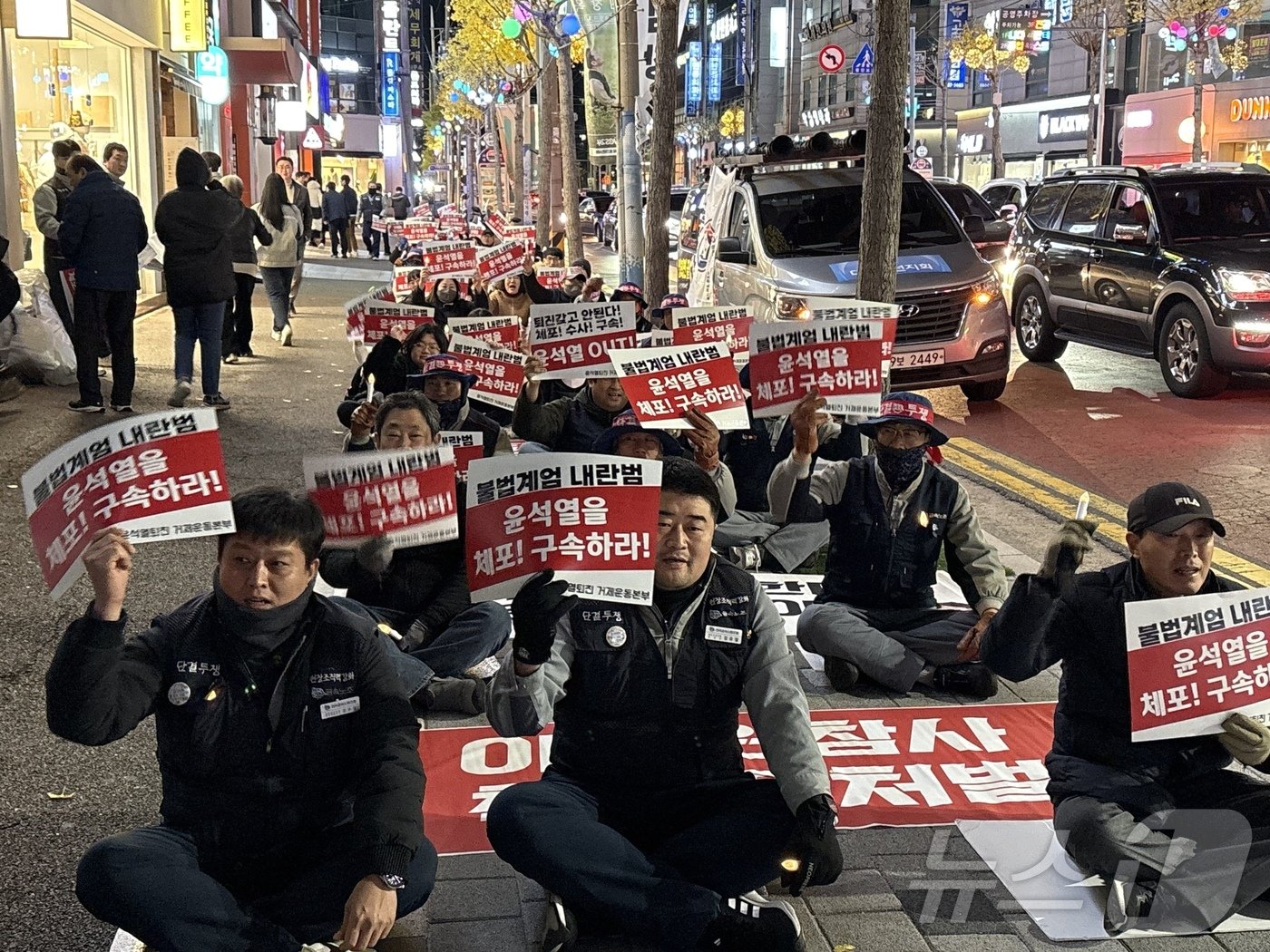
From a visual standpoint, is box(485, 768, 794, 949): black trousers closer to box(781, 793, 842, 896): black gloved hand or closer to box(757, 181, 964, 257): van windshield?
box(781, 793, 842, 896): black gloved hand

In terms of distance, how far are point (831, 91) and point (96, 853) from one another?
264 feet

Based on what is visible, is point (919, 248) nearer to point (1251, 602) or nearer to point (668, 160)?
point (668, 160)

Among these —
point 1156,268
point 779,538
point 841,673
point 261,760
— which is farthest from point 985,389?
point 261,760

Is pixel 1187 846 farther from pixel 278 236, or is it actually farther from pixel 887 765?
pixel 278 236

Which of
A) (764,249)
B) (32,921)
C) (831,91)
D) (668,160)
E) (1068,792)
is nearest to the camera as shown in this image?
(32,921)

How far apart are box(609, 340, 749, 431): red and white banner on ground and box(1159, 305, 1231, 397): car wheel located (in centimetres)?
806

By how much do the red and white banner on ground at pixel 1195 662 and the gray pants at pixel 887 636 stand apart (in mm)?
1795

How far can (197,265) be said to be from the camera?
469 inches

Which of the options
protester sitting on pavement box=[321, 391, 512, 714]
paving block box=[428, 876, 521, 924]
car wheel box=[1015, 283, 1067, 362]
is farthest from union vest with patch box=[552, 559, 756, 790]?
car wheel box=[1015, 283, 1067, 362]

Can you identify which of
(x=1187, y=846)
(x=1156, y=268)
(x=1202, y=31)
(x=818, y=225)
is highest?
(x=1202, y=31)

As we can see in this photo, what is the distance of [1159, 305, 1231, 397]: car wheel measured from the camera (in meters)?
13.4

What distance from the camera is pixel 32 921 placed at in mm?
3953

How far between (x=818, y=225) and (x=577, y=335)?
556 cm

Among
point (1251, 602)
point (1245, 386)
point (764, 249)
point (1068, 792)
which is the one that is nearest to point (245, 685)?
point (1068, 792)
